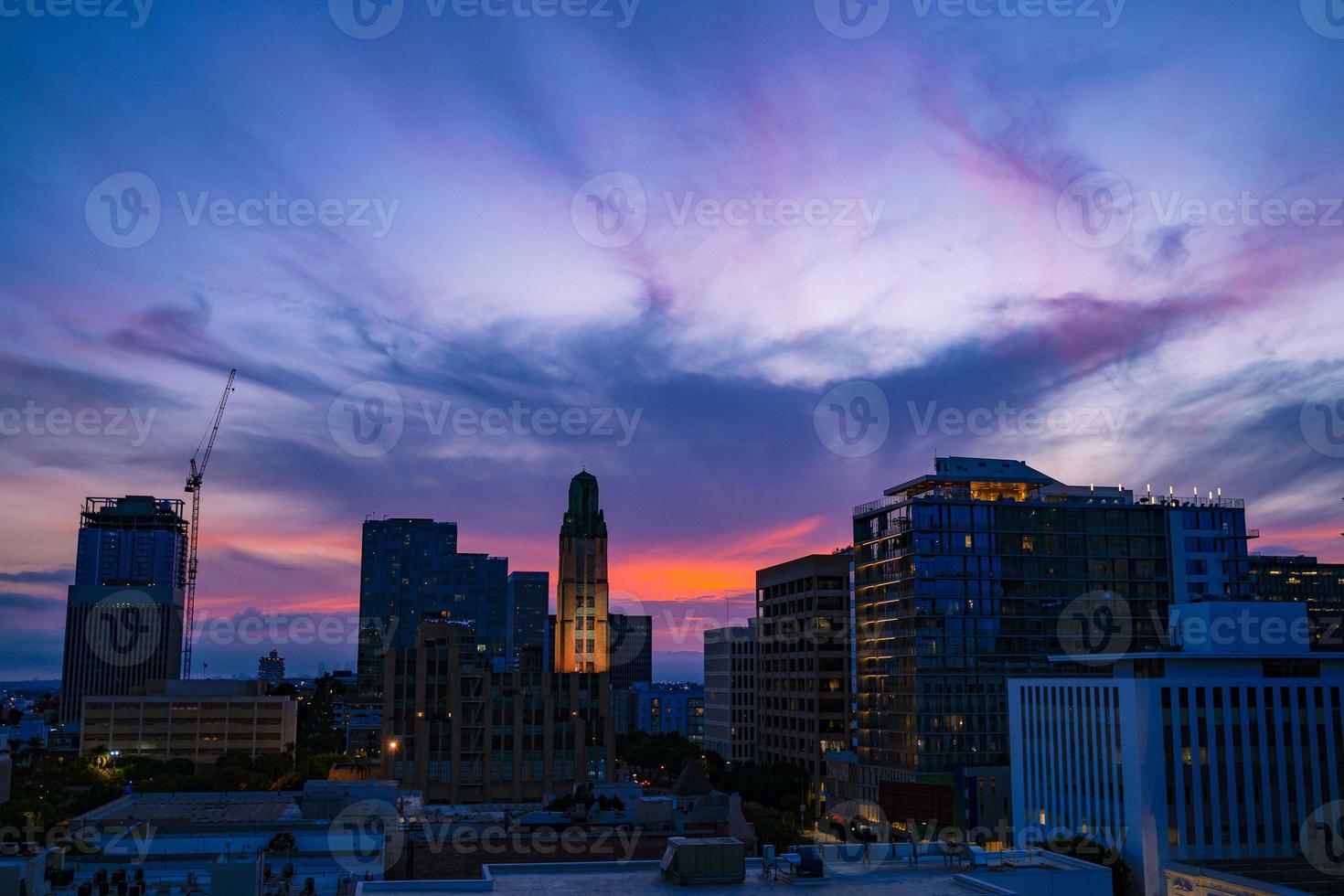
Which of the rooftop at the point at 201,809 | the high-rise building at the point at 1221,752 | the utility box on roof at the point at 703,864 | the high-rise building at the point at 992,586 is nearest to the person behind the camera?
the utility box on roof at the point at 703,864

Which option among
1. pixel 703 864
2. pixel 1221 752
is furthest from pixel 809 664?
pixel 703 864

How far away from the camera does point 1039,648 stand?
128750mm

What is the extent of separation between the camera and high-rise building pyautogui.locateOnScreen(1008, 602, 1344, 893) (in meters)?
81.2

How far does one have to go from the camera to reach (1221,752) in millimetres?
82438

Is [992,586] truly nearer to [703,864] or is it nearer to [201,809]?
[201,809]

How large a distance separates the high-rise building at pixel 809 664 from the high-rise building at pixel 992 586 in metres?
12.2

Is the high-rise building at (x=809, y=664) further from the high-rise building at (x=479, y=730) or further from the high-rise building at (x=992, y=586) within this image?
the high-rise building at (x=479, y=730)

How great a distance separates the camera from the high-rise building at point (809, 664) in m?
150

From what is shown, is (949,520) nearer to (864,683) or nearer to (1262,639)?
(864,683)

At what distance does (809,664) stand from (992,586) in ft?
113

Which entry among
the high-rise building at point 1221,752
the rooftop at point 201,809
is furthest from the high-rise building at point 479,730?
the high-rise building at point 1221,752

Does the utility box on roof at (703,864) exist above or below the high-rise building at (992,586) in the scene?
below

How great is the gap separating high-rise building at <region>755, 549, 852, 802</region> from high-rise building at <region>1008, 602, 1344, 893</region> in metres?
64.2

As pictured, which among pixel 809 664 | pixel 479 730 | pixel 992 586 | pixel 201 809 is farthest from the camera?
pixel 809 664
